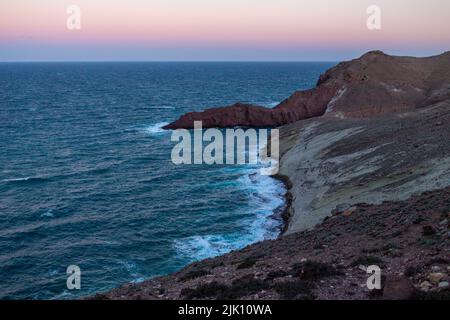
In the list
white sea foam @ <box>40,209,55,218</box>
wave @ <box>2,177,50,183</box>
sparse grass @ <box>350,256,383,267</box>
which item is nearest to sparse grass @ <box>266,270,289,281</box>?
sparse grass @ <box>350,256,383,267</box>

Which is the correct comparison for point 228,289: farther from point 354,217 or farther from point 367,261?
point 354,217

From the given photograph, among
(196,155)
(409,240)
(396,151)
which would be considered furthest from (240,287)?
(196,155)

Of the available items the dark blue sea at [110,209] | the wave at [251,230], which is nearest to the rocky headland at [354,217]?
the wave at [251,230]

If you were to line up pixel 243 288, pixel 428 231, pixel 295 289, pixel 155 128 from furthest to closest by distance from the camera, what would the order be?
pixel 155 128, pixel 428 231, pixel 243 288, pixel 295 289

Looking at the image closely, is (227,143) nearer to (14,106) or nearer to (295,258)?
(295,258)

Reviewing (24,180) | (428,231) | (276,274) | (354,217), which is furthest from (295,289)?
(24,180)

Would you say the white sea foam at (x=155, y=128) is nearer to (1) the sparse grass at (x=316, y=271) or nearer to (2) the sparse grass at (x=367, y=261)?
(2) the sparse grass at (x=367, y=261)

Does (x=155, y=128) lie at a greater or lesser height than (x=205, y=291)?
greater
